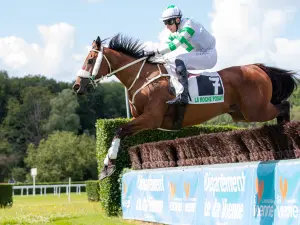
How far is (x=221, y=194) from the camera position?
7.93 m

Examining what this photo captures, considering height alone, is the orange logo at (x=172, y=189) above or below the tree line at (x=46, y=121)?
below

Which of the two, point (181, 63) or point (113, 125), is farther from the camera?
point (113, 125)

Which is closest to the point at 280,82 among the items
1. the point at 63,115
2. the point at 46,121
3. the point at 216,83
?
the point at 216,83

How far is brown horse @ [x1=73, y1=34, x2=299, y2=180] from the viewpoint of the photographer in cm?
658

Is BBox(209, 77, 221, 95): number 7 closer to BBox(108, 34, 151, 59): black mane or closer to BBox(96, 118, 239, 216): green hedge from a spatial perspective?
BBox(108, 34, 151, 59): black mane

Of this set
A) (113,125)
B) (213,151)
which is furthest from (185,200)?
(113,125)

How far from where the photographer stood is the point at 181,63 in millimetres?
6738

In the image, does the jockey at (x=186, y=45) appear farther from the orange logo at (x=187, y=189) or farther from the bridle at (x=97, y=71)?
the orange logo at (x=187, y=189)

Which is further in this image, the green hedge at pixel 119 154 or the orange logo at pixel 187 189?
the green hedge at pixel 119 154

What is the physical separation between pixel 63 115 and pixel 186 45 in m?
57.0

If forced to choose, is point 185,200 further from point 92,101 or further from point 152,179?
point 92,101

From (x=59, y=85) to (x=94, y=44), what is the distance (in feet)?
215

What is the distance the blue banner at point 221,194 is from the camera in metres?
6.46

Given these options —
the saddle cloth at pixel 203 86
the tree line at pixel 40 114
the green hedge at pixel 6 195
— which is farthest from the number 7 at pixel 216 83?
the tree line at pixel 40 114
